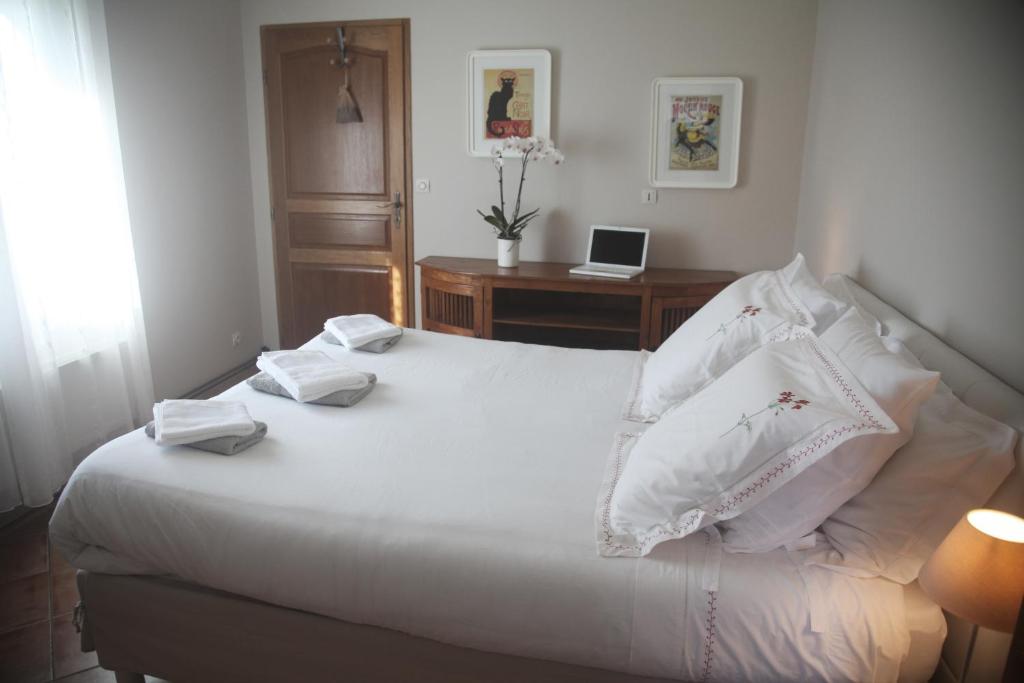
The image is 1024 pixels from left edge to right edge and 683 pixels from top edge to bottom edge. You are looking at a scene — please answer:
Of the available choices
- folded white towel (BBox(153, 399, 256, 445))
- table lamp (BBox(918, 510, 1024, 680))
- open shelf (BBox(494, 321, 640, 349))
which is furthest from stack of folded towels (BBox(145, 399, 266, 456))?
open shelf (BBox(494, 321, 640, 349))

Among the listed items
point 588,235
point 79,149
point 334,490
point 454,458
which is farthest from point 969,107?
point 79,149

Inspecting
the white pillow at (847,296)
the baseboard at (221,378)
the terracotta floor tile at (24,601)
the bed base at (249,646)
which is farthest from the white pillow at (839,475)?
the baseboard at (221,378)

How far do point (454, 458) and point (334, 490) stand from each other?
33 cm

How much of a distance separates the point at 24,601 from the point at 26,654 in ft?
0.92

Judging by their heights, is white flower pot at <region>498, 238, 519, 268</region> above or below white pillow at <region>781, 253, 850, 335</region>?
below

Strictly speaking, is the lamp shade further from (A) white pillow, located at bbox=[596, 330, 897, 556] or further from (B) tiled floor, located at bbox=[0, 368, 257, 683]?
(B) tiled floor, located at bbox=[0, 368, 257, 683]

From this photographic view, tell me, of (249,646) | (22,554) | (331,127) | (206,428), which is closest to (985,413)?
(249,646)

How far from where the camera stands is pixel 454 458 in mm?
1878

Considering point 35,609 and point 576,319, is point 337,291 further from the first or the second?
point 35,609

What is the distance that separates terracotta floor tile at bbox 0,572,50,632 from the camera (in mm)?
2178

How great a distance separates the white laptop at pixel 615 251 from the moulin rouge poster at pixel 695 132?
433 millimetres

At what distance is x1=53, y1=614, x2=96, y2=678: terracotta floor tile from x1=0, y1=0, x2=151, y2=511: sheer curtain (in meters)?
0.75

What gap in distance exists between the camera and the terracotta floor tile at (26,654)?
1.96 m

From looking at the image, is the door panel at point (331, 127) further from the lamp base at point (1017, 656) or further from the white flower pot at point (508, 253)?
the lamp base at point (1017, 656)
